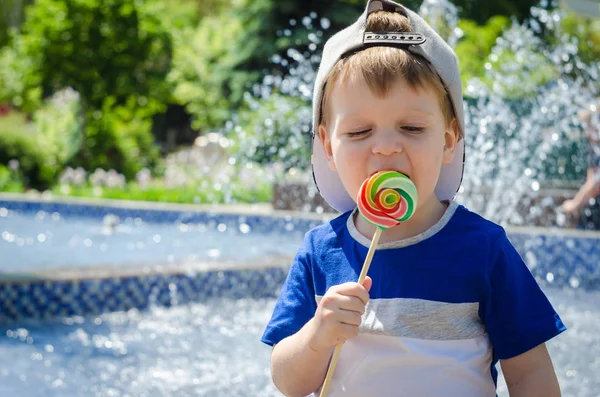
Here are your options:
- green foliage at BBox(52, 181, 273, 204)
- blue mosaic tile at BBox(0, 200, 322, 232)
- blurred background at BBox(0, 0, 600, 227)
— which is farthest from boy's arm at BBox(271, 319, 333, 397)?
green foliage at BBox(52, 181, 273, 204)

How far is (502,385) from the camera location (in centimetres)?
319

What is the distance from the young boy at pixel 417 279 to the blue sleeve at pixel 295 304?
6cm

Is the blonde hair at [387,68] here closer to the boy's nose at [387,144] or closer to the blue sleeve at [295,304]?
the boy's nose at [387,144]

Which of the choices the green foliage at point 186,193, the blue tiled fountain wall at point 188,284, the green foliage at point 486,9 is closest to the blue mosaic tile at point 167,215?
the green foliage at point 186,193

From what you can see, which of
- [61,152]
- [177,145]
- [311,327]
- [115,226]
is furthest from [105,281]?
[177,145]

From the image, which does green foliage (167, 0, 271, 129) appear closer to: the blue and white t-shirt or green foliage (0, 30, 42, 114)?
green foliage (0, 30, 42, 114)

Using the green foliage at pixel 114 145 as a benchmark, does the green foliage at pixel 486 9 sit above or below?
above

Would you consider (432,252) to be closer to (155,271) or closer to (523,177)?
(155,271)

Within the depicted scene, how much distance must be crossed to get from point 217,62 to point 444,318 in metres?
24.4

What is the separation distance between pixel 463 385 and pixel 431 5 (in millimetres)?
6383

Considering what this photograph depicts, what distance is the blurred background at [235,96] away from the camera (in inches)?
361

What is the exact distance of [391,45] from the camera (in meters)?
1.49

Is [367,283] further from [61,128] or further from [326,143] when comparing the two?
[61,128]

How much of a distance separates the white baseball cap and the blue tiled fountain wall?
3385 mm
